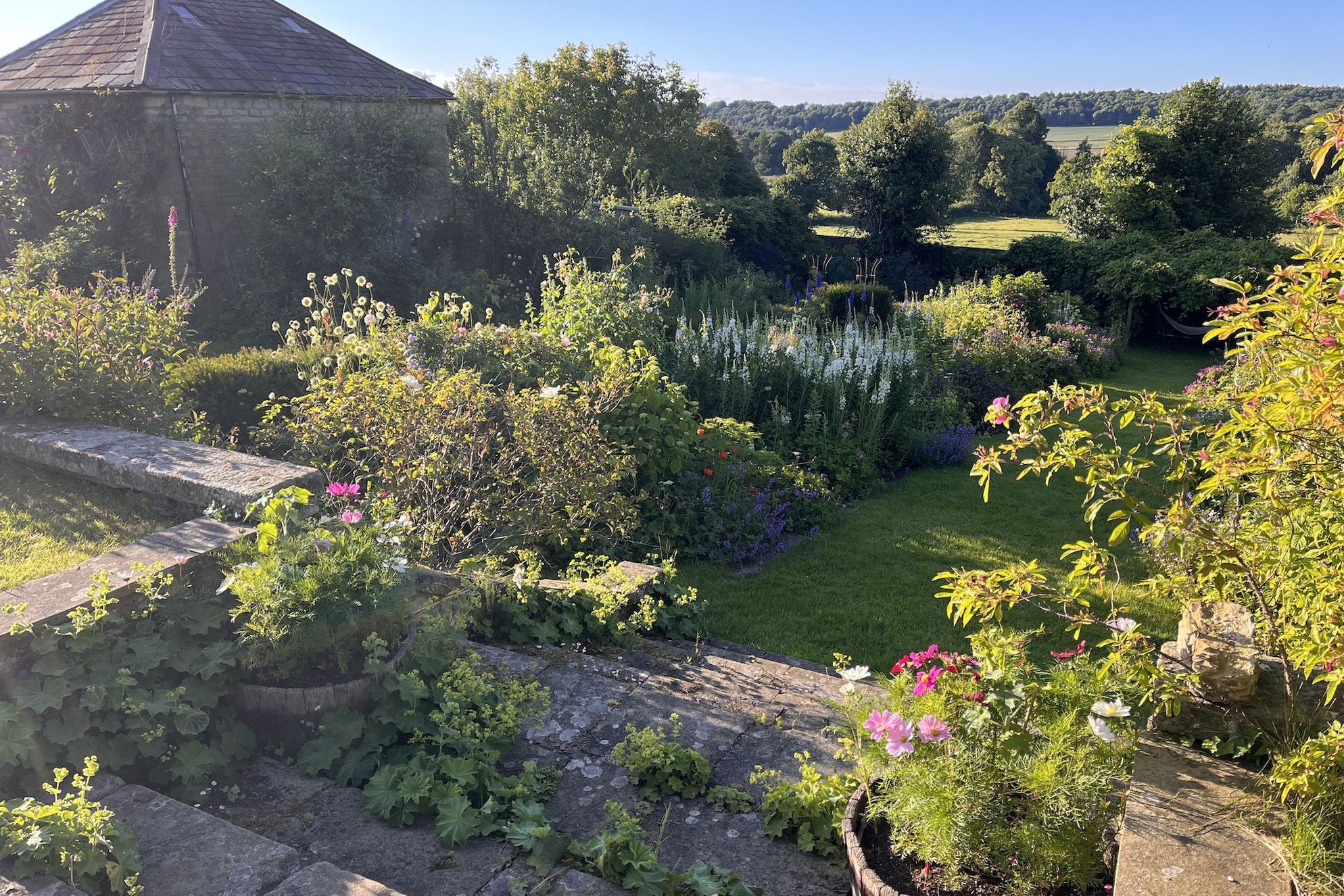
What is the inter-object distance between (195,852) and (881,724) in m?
1.81

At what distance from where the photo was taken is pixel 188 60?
12.5 metres

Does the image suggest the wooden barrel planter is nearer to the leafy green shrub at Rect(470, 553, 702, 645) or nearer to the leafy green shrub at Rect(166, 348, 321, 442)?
the leafy green shrub at Rect(470, 553, 702, 645)

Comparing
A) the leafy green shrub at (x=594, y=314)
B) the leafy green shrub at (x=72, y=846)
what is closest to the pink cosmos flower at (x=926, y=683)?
the leafy green shrub at (x=72, y=846)

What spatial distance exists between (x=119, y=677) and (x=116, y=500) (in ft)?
6.65

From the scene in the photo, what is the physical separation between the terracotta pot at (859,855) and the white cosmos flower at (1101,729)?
0.62 metres

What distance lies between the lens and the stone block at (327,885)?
2094mm

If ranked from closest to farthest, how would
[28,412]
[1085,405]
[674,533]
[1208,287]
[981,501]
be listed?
[1085,405], [28,412], [674,533], [981,501], [1208,287]

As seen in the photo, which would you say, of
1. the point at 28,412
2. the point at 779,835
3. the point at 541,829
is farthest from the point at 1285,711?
the point at 28,412

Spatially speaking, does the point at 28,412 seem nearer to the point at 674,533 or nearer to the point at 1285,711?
the point at 674,533

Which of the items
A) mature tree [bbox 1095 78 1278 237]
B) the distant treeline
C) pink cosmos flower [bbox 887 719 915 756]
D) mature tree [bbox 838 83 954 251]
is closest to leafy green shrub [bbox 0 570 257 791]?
pink cosmos flower [bbox 887 719 915 756]

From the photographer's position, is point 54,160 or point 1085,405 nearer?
point 1085,405

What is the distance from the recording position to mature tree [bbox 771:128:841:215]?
34750mm

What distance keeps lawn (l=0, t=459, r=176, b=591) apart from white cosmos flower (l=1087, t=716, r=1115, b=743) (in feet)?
12.4

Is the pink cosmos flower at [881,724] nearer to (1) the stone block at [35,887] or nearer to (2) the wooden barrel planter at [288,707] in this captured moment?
(2) the wooden barrel planter at [288,707]
